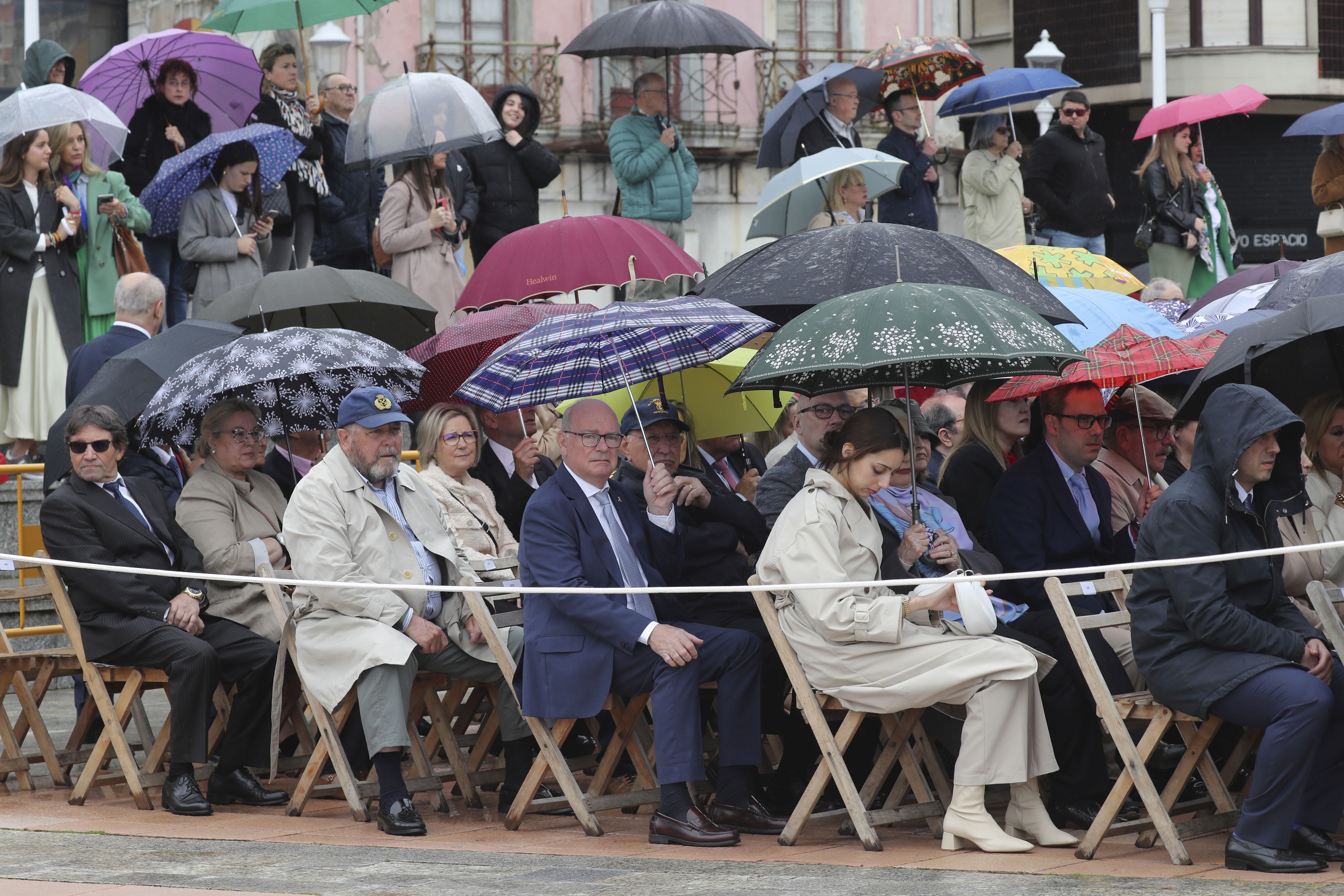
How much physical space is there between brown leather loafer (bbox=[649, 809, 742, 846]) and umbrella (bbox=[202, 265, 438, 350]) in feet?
10.9

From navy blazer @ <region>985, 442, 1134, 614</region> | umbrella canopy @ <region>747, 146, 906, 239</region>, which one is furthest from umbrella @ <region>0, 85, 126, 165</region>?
navy blazer @ <region>985, 442, 1134, 614</region>

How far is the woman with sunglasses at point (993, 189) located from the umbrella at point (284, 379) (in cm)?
744

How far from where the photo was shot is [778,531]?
7.36m

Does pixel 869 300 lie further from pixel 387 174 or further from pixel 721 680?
pixel 387 174

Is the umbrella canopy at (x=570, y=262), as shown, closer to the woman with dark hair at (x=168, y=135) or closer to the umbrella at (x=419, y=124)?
the umbrella at (x=419, y=124)

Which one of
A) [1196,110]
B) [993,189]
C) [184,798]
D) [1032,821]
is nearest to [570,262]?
[184,798]

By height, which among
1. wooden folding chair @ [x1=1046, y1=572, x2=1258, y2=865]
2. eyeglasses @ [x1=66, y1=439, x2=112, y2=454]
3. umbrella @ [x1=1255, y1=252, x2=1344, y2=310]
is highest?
umbrella @ [x1=1255, y1=252, x2=1344, y2=310]

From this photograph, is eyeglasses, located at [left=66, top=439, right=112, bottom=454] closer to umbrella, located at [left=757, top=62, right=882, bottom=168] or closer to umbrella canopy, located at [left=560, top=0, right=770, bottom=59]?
umbrella canopy, located at [left=560, top=0, right=770, bottom=59]

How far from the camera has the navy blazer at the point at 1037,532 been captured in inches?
316

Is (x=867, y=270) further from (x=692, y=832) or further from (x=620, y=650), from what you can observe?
(x=692, y=832)

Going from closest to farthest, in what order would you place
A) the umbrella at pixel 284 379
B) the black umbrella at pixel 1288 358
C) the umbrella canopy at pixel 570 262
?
the black umbrella at pixel 1288 358 → the umbrella at pixel 284 379 → the umbrella canopy at pixel 570 262

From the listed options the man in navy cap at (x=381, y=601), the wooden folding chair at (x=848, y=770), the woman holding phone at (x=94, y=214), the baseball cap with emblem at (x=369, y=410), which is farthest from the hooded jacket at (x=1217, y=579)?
the woman holding phone at (x=94, y=214)

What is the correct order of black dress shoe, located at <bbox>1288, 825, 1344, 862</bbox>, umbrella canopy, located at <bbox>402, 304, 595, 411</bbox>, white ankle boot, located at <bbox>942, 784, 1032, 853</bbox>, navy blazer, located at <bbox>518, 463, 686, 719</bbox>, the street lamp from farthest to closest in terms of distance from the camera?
the street lamp, umbrella canopy, located at <bbox>402, 304, 595, 411</bbox>, navy blazer, located at <bbox>518, 463, 686, 719</bbox>, white ankle boot, located at <bbox>942, 784, 1032, 853</bbox>, black dress shoe, located at <bbox>1288, 825, 1344, 862</bbox>

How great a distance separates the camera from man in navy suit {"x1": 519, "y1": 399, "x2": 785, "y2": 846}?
732 centimetres
